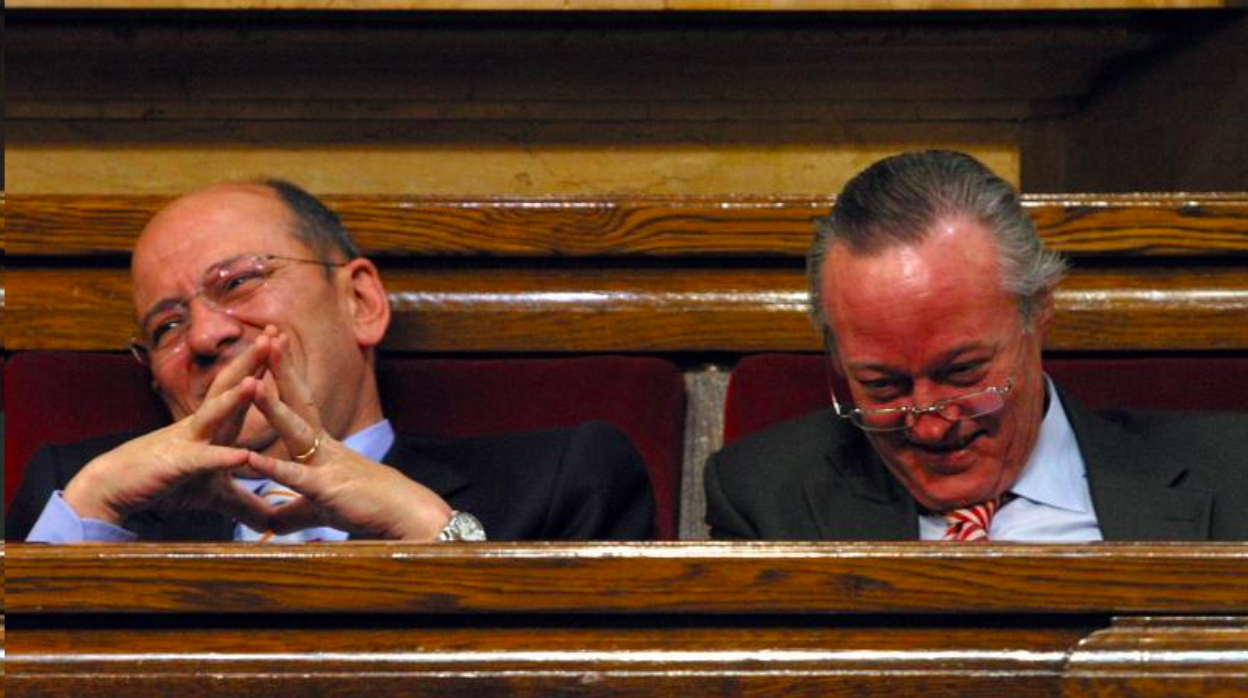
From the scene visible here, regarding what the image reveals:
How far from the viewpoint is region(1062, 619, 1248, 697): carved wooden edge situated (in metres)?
0.56

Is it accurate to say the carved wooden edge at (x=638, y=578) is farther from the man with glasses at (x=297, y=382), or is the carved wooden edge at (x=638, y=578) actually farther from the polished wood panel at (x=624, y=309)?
the polished wood panel at (x=624, y=309)

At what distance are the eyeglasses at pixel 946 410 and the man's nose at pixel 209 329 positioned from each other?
14.8 inches

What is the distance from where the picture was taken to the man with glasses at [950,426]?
0.98m

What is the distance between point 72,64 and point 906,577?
968 mm

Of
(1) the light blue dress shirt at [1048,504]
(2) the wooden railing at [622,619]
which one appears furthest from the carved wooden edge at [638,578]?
(1) the light blue dress shirt at [1048,504]

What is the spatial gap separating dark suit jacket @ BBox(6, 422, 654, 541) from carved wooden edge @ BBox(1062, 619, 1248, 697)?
51 cm

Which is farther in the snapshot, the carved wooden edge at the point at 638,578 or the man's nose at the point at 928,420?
the man's nose at the point at 928,420

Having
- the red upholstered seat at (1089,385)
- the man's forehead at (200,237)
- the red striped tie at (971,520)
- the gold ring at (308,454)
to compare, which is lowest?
the red striped tie at (971,520)

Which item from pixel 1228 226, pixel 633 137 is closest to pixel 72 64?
pixel 633 137

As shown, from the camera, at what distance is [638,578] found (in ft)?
1.90

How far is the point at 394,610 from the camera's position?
1.91ft

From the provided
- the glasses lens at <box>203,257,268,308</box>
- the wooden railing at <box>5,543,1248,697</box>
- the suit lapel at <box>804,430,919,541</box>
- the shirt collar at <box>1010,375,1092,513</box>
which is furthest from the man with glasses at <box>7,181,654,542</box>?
the wooden railing at <box>5,543,1248,697</box>

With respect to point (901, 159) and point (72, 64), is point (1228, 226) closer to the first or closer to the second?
point (901, 159)

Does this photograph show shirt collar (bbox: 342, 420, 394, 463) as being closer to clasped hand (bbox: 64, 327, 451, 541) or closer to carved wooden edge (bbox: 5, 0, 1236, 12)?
clasped hand (bbox: 64, 327, 451, 541)
